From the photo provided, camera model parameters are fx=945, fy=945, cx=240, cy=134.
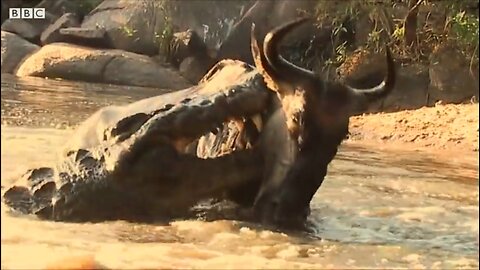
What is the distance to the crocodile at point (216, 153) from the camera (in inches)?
153

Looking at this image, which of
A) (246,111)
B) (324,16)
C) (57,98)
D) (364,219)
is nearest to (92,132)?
(246,111)

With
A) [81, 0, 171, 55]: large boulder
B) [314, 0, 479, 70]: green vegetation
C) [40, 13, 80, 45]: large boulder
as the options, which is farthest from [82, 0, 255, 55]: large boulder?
[314, 0, 479, 70]: green vegetation

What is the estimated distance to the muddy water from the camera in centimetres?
337

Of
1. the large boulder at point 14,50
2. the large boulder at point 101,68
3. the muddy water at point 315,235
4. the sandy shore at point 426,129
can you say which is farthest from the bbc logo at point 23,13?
the large boulder at point 14,50

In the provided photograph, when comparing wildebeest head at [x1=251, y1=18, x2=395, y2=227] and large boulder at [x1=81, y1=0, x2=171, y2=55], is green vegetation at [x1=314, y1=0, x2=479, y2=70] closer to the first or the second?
large boulder at [x1=81, y1=0, x2=171, y2=55]

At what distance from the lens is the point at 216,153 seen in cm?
424

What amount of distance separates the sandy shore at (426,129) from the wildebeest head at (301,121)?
4695mm

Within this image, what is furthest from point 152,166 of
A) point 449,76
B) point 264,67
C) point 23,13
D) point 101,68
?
point 101,68

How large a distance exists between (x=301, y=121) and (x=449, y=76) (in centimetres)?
793

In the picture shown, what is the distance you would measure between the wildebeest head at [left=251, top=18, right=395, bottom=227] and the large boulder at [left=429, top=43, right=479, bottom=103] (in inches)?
274

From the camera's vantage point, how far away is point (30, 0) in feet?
18.9

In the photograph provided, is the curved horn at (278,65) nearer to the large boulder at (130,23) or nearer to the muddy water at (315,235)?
the muddy water at (315,235)

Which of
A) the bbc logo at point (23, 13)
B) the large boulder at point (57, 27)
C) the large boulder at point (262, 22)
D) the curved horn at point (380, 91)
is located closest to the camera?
the curved horn at point (380, 91)

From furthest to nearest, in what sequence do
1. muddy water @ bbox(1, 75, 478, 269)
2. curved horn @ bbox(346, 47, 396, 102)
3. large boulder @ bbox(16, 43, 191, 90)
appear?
large boulder @ bbox(16, 43, 191, 90) < curved horn @ bbox(346, 47, 396, 102) < muddy water @ bbox(1, 75, 478, 269)
